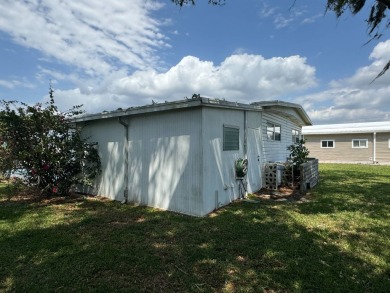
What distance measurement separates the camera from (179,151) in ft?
20.9

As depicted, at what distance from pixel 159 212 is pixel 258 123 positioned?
4.73m

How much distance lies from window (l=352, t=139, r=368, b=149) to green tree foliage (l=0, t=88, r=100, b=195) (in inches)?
838

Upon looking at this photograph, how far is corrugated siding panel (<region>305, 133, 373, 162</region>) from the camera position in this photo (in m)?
21.5

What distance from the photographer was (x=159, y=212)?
640cm

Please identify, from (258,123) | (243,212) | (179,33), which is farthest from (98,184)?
(179,33)

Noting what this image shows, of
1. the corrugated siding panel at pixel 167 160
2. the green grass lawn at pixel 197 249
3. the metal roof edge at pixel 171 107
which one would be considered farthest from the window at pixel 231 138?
the green grass lawn at pixel 197 249

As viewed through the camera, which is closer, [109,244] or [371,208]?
[109,244]

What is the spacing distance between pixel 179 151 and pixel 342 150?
20747 mm

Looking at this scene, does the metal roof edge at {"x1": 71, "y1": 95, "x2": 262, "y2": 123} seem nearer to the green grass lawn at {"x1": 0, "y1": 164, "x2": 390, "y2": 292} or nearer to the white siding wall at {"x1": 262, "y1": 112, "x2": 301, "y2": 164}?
the white siding wall at {"x1": 262, "y1": 112, "x2": 301, "y2": 164}

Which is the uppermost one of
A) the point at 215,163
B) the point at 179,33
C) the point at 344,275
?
the point at 179,33

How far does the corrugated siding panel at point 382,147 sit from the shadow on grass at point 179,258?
19436mm

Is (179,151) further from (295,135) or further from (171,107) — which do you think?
(295,135)

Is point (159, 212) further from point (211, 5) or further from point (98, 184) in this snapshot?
point (211, 5)

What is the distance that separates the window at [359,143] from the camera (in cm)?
2154
